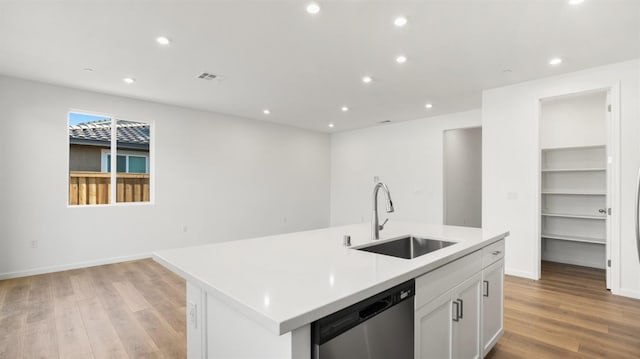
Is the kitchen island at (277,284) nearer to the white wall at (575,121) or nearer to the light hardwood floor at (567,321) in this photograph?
the light hardwood floor at (567,321)

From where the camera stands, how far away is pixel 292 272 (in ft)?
4.12

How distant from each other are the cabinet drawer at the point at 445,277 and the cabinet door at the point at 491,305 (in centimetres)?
18

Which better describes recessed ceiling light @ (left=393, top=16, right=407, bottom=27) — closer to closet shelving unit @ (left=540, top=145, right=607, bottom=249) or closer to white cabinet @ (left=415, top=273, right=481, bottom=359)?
white cabinet @ (left=415, top=273, right=481, bottom=359)

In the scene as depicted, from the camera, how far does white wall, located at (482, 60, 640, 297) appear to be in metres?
3.32

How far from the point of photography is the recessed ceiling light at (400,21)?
2.48 m

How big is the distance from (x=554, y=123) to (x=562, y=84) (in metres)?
1.16

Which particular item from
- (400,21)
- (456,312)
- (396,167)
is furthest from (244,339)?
(396,167)

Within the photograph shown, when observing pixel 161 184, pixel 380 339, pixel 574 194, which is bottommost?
pixel 380 339

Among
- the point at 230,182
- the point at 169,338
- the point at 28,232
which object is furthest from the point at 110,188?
the point at 169,338

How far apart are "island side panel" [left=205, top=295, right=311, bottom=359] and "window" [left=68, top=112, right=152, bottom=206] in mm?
4550

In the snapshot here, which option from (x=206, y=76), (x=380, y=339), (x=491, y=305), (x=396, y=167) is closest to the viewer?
(x=380, y=339)

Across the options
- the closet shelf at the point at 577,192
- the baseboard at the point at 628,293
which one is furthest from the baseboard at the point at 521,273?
the closet shelf at the point at 577,192

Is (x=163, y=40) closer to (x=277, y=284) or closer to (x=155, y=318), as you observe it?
(x=155, y=318)

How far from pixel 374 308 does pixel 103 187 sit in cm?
512
